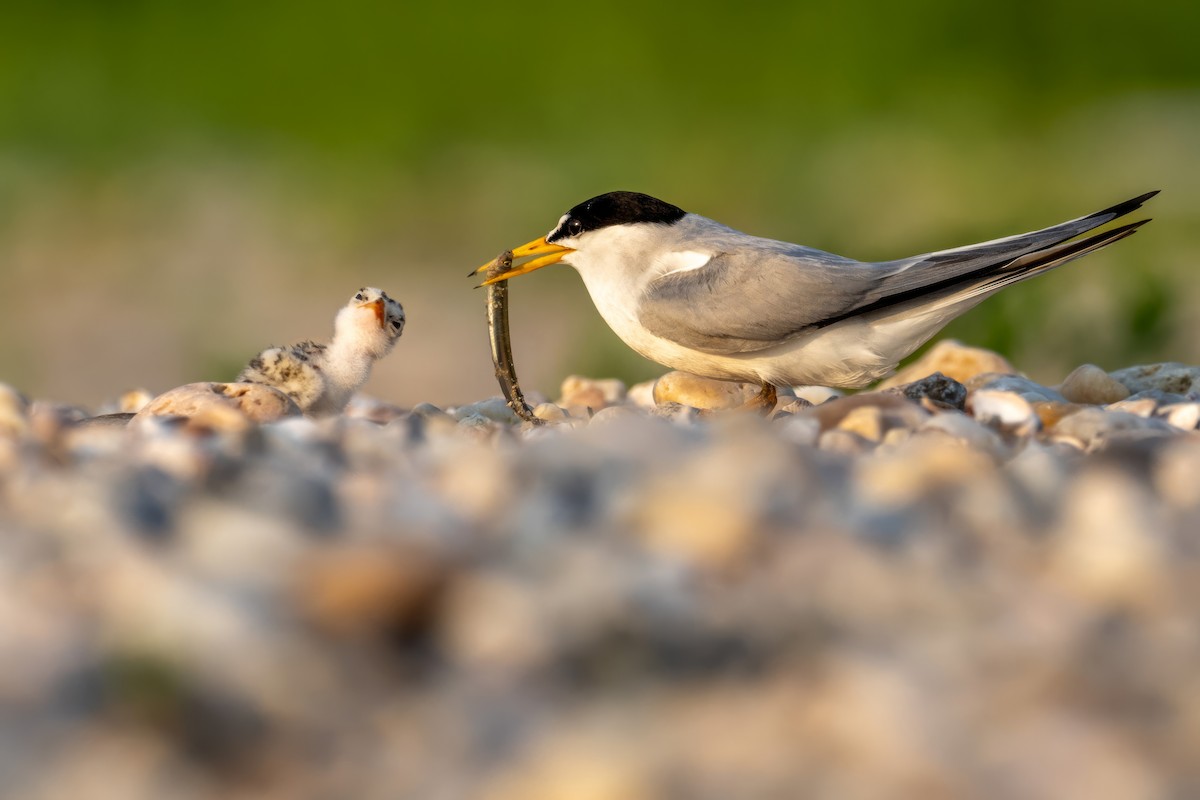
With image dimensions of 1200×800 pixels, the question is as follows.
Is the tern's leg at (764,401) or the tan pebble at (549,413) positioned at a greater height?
the tan pebble at (549,413)

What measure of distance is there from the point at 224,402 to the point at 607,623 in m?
1.51

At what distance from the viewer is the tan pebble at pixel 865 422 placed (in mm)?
2311

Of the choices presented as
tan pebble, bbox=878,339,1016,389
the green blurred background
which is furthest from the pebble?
the green blurred background

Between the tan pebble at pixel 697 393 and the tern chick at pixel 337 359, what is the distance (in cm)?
65

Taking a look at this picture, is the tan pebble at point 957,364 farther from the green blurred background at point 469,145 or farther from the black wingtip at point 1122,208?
the green blurred background at point 469,145

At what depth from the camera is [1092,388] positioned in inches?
126

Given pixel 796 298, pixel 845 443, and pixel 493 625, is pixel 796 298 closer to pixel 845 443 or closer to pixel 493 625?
pixel 845 443

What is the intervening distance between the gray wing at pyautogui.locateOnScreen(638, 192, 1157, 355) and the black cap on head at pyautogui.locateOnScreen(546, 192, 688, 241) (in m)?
0.31

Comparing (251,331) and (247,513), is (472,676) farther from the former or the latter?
(251,331)

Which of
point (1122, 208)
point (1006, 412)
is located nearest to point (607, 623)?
point (1006, 412)

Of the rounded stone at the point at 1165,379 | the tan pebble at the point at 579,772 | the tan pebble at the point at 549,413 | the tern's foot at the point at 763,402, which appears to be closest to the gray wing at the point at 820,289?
the tern's foot at the point at 763,402

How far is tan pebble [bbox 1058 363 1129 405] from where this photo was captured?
3.19 meters

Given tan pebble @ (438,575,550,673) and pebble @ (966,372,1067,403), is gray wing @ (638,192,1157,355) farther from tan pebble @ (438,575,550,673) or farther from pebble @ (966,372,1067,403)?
tan pebble @ (438,575,550,673)

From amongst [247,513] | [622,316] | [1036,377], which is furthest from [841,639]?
[1036,377]
